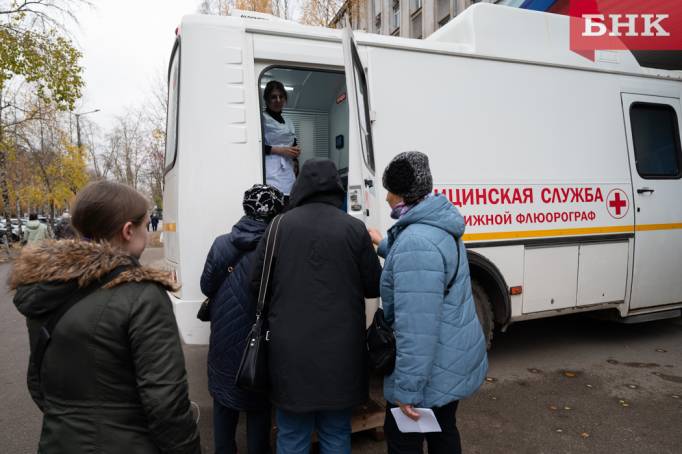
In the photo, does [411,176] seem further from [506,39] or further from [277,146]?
[506,39]

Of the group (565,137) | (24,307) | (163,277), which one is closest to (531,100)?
(565,137)

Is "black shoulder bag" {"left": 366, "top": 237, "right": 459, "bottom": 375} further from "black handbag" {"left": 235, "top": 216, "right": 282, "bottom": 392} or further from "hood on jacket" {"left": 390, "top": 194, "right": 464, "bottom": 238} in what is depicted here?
"black handbag" {"left": 235, "top": 216, "right": 282, "bottom": 392}

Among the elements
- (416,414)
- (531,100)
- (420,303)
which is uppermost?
(531,100)

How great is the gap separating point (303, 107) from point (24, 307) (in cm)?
440

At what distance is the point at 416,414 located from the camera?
1944 mm

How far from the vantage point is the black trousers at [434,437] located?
6.86 feet

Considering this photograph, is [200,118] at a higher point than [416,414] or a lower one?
higher

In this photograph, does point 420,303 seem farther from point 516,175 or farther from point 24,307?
point 516,175

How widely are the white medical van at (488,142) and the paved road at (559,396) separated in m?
0.57

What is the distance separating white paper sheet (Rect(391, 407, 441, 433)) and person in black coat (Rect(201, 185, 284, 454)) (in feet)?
2.98

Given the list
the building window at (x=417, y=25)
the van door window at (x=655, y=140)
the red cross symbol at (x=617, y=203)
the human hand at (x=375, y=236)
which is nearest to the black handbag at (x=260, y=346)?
the human hand at (x=375, y=236)

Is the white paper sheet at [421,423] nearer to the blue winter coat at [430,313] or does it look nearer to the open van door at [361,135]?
the blue winter coat at [430,313]

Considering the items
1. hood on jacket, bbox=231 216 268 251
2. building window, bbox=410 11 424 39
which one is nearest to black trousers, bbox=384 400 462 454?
hood on jacket, bbox=231 216 268 251

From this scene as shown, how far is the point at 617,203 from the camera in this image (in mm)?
4570
